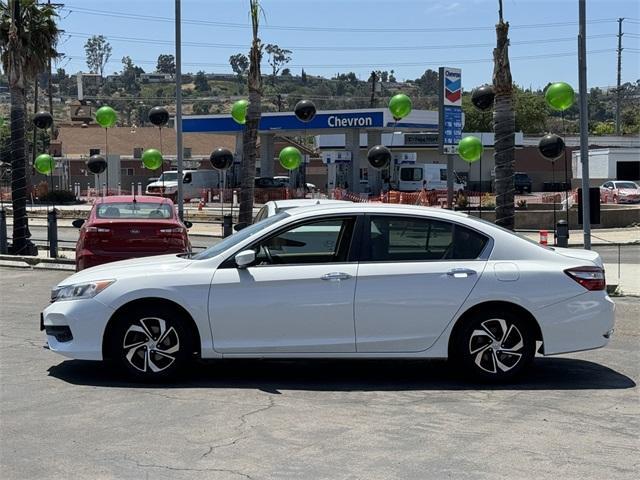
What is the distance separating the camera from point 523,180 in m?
62.2

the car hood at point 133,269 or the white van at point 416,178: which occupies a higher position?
the white van at point 416,178

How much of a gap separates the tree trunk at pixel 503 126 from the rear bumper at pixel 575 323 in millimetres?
9460

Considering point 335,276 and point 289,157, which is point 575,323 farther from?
point 289,157

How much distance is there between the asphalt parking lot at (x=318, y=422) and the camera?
5309 millimetres

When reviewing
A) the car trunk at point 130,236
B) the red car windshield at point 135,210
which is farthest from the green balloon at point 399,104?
the car trunk at point 130,236

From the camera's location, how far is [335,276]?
23.7 feet

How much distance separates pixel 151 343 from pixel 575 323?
3643 mm

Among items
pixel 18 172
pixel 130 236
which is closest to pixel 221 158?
pixel 18 172

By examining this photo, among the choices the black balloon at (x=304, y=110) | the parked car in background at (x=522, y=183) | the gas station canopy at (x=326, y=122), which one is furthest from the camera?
the parked car in background at (x=522, y=183)

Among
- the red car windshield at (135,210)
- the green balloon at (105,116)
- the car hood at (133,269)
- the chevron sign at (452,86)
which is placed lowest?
the car hood at (133,269)

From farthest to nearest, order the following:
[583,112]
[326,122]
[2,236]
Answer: [326,122] < [2,236] < [583,112]

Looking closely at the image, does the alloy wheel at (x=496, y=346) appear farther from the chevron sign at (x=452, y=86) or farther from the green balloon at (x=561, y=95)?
the chevron sign at (x=452, y=86)

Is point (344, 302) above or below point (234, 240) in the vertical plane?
below

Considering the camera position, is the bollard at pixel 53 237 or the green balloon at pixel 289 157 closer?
the bollard at pixel 53 237
